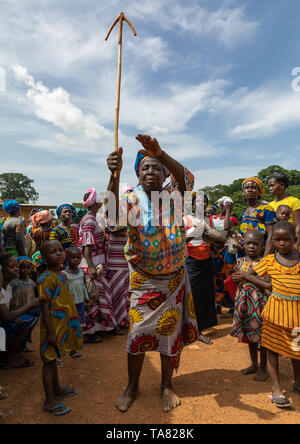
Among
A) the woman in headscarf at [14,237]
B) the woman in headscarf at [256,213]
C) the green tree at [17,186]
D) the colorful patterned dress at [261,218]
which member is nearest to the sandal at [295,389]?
the woman in headscarf at [256,213]

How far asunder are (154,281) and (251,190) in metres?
2.32

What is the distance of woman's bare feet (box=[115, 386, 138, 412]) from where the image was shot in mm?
2609

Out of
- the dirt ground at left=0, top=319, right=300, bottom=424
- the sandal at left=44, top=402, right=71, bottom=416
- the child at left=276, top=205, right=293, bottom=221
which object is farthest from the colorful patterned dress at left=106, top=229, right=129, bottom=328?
the child at left=276, top=205, right=293, bottom=221

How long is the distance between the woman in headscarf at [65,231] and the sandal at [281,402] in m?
3.30

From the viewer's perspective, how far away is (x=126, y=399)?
2682 millimetres

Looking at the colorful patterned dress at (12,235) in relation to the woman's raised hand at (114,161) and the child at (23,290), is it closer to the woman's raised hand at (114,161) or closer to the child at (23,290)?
the child at (23,290)

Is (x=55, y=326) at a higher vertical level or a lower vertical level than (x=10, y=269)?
lower

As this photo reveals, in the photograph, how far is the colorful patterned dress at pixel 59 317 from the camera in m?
2.62

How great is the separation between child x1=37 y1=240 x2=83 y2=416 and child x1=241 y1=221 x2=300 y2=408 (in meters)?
1.85

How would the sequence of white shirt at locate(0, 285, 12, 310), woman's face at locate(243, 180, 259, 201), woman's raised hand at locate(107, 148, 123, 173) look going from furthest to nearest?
woman's face at locate(243, 180, 259, 201) → white shirt at locate(0, 285, 12, 310) → woman's raised hand at locate(107, 148, 123, 173)

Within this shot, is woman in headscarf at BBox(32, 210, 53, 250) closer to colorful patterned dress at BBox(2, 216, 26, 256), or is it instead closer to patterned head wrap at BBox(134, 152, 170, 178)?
colorful patterned dress at BBox(2, 216, 26, 256)

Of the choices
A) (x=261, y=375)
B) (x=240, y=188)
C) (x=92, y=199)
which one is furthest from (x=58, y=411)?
(x=240, y=188)

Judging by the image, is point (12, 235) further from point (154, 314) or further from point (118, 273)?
point (154, 314)
